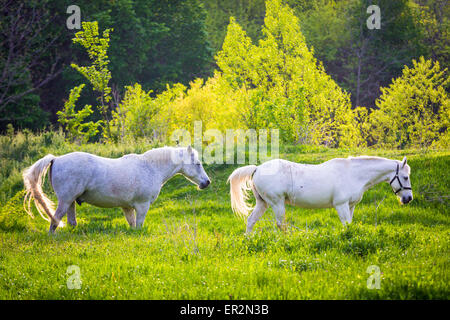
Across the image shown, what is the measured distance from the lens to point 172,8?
42125mm

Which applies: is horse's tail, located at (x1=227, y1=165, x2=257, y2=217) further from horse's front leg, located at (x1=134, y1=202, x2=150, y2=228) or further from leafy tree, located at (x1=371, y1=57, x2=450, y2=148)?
leafy tree, located at (x1=371, y1=57, x2=450, y2=148)

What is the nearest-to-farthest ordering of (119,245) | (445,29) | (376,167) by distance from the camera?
(119,245)
(376,167)
(445,29)

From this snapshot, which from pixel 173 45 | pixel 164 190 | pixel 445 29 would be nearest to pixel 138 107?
pixel 164 190

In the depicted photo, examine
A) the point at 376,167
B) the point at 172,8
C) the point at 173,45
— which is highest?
the point at 172,8

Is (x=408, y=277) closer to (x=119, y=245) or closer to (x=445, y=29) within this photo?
(x=119, y=245)

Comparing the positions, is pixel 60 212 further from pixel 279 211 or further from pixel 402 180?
pixel 402 180

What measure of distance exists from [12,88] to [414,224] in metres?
25.2

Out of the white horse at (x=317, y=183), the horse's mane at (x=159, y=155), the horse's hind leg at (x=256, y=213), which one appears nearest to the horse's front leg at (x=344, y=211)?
the white horse at (x=317, y=183)

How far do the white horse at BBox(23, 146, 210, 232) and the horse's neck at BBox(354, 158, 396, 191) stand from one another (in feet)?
10.9

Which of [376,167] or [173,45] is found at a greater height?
[173,45]

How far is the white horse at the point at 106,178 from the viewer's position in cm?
798

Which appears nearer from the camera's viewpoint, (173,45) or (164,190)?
(164,190)

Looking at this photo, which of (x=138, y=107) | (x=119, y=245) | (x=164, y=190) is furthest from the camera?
(x=138, y=107)

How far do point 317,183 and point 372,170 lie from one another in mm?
1151
